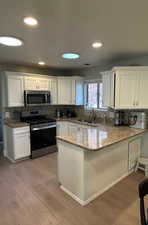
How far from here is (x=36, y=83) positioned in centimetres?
414

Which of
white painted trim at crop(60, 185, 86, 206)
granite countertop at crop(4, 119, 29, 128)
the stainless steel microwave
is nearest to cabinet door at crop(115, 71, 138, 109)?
white painted trim at crop(60, 185, 86, 206)

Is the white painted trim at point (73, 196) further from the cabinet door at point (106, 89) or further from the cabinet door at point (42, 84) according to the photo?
the cabinet door at point (42, 84)

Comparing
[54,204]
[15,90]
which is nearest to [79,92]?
[15,90]

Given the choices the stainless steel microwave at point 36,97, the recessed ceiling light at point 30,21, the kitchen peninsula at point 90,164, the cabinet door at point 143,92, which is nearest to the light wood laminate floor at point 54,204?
the kitchen peninsula at point 90,164

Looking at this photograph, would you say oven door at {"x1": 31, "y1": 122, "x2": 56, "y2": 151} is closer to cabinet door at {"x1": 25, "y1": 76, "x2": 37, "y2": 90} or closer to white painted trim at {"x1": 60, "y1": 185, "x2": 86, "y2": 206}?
cabinet door at {"x1": 25, "y1": 76, "x2": 37, "y2": 90}

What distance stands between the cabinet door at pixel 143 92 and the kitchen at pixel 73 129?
2 cm

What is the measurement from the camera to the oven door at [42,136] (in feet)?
12.5

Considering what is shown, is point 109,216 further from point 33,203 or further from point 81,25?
point 81,25

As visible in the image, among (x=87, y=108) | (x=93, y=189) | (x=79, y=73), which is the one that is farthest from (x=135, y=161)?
(x=79, y=73)

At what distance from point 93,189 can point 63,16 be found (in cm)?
241

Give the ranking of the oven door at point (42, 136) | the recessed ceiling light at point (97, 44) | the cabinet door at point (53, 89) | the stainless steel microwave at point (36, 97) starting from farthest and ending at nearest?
the cabinet door at point (53, 89), the stainless steel microwave at point (36, 97), the oven door at point (42, 136), the recessed ceiling light at point (97, 44)

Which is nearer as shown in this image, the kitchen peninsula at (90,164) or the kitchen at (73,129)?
the kitchen at (73,129)

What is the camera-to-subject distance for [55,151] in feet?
14.0

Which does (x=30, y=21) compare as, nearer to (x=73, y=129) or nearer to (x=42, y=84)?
(x=42, y=84)
